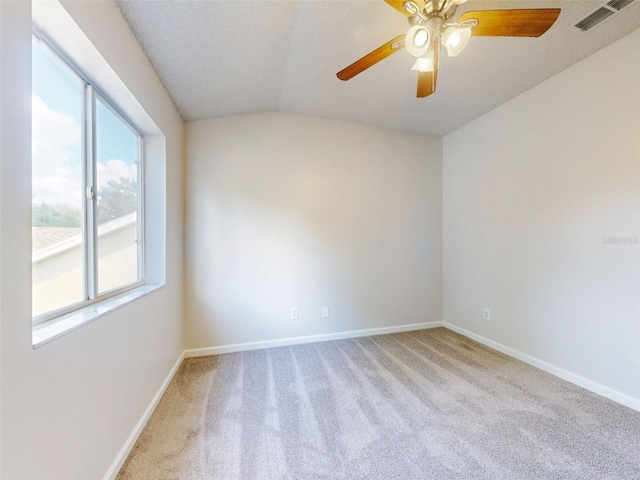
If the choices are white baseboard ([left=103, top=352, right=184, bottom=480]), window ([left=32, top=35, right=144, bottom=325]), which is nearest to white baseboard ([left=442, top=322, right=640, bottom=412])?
white baseboard ([left=103, top=352, right=184, bottom=480])

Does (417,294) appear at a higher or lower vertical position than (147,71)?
lower

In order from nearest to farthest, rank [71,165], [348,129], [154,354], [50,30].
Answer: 1. [50,30]
2. [71,165]
3. [154,354]
4. [348,129]

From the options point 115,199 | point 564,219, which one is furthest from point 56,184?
point 564,219

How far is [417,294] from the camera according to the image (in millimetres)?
3297

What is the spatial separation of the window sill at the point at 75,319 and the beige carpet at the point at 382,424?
0.83 meters

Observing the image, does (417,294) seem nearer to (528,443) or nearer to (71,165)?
(528,443)

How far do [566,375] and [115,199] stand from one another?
3.57m

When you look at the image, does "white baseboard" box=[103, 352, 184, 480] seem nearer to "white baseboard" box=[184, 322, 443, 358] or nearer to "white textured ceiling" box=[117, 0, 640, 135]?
"white baseboard" box=[184, 322, 443, 358]

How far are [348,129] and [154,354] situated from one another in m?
2.83

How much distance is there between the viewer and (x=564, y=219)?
213 centimetres

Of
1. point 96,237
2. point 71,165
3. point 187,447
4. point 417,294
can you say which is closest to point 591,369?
point 417,294

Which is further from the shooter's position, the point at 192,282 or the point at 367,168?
the point at 367,168

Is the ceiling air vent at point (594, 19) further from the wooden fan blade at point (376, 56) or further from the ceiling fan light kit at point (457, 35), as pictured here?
the wooden fan blade at point (376, 56)

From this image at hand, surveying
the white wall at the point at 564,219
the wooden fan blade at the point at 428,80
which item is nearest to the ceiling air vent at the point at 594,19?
the white wall at the point at 564,219
